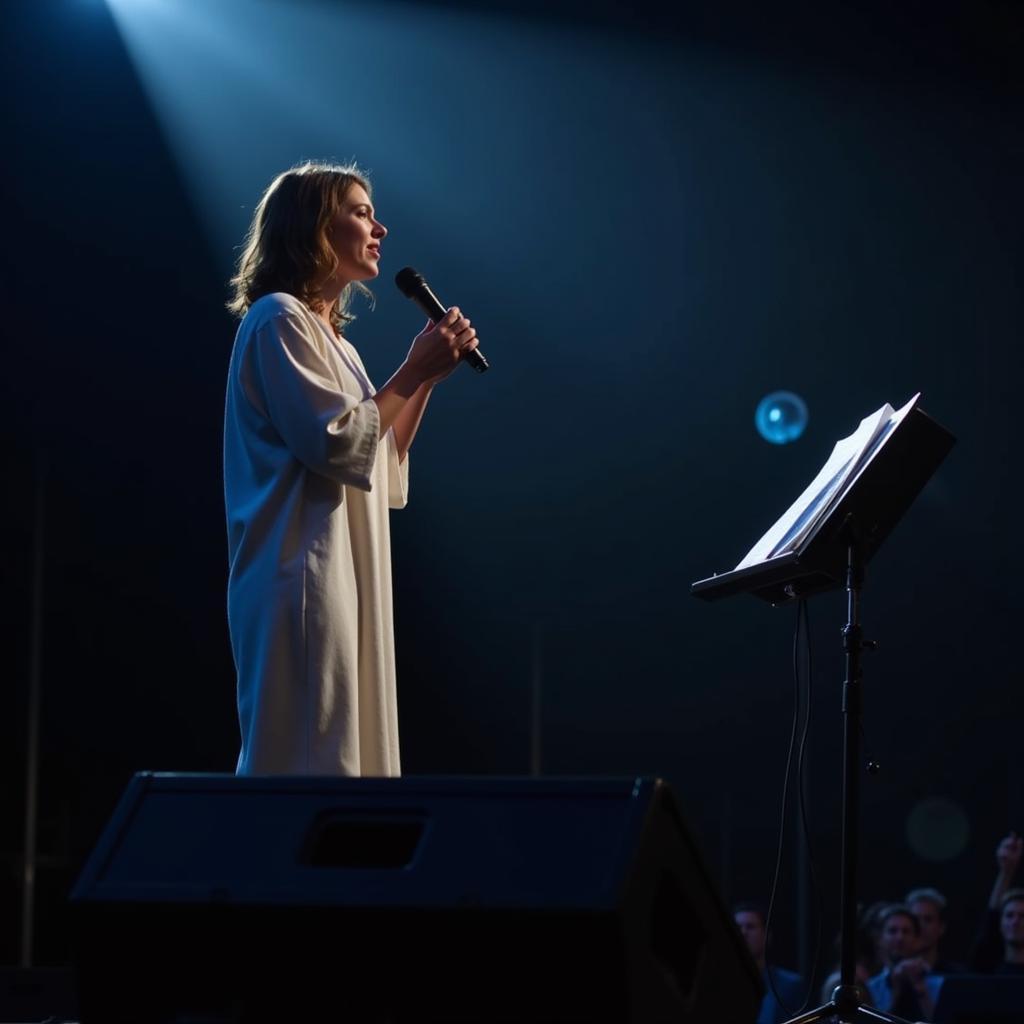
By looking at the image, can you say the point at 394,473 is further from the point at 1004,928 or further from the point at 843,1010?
the point at 1004,928

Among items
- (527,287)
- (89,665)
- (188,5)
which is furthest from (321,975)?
(89,665)

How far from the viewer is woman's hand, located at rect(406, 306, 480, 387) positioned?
7.81 feet

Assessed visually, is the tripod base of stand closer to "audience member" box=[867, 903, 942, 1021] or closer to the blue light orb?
"audience member" box=[867, 903, 942, 1021]

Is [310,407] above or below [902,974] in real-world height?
above

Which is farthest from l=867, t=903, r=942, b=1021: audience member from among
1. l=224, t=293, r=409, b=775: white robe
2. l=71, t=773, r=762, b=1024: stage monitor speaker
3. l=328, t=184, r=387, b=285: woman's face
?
l=71, t=773, r=762, b=1024: stage monitor speaker

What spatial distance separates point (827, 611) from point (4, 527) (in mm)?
5157

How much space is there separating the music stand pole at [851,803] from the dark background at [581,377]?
13.8 feet

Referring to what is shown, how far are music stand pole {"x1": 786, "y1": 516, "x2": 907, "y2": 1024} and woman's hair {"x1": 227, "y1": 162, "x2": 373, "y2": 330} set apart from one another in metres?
0.99

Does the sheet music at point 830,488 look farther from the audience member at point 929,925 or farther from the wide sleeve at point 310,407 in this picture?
the audience member at point 929,925

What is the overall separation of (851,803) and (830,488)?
0.55 meters

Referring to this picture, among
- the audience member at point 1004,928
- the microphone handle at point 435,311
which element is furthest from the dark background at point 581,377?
the microphone handle at point 435,311

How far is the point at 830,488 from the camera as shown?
2631 mm

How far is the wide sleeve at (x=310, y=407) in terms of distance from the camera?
227 centimetres

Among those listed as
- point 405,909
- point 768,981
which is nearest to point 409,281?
point 405,909
